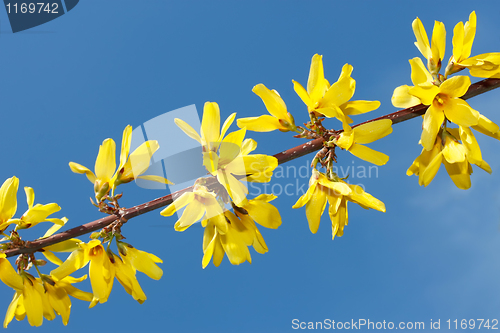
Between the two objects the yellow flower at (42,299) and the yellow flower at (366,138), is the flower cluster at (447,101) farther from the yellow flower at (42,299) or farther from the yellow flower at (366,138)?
the yellow flower at (42,299)

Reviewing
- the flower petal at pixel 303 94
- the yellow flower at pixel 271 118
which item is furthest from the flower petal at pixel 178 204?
the flower petal at pixel 303 94

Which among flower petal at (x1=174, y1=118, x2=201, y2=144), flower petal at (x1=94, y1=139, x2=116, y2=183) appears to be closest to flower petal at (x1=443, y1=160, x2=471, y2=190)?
flower petal at (x1=174, y1=118, x2=201, y2=144)

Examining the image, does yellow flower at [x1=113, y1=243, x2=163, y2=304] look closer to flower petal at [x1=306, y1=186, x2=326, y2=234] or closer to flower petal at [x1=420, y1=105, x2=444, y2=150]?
flower petal at [x1=306, y1=186, x2=326, y2=234]

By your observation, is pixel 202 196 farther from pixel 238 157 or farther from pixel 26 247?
pixel 26 247

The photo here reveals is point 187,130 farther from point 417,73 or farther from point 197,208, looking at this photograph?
point 417,73

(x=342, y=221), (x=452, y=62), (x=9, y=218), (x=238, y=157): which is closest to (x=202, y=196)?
(x=238, y=157)

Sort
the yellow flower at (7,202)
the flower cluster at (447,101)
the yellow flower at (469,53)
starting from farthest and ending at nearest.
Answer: the yellow flower at (7,202)
the yellow flower at (469,53)
the flower cluster at (447,101)

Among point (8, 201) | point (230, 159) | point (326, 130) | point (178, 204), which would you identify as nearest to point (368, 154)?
point (326, 130)
